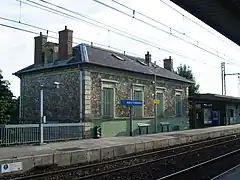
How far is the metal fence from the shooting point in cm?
1686

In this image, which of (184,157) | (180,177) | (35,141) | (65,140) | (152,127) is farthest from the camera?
(152,127)

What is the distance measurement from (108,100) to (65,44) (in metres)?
5.00

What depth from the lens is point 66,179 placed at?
34.5ft

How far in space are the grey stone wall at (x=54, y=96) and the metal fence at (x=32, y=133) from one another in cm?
276

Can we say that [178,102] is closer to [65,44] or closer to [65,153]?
[65,44]

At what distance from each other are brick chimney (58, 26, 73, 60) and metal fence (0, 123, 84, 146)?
595 cm

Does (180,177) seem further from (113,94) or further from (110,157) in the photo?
(113,94)

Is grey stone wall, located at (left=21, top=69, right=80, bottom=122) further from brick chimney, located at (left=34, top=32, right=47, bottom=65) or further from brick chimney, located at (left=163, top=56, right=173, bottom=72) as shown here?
brick chimney, located at (left=163, top=56, right=173, bottom=72)

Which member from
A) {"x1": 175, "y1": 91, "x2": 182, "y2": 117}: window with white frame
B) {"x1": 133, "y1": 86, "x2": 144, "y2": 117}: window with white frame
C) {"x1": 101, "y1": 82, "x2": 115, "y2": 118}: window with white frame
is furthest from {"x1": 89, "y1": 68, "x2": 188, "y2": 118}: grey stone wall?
{"x1": 175, "y1": 91, "x2": 182, "y2": 117}: window with white frame

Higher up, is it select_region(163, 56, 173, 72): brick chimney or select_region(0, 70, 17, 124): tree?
select_region(163, 56, 173, 72): brick chimney

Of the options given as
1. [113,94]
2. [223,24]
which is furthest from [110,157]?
[113,94]

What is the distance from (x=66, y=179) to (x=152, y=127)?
64.7 ft

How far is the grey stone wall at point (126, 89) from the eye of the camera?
24.0m

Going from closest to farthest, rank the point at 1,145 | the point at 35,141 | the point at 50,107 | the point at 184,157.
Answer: the point at 184,157 → the point at 1,145 → the point at 35,141 → the point at 50,107
